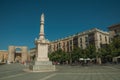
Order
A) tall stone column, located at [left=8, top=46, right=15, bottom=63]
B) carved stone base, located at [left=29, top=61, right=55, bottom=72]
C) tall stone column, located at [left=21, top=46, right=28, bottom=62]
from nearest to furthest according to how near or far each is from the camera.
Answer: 1. carved stone base, located at [left=29, top=61, right=55, bottom=72]
2. tall stone column, located at [left=8, top=46, right=15, bottom=63]
3. tall stone column, located at [left=21, top=46, right=28, bottom=62]

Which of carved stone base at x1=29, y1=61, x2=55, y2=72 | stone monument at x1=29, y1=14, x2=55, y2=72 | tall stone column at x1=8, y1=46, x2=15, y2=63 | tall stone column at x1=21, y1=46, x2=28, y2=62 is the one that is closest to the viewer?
carved stone base at x1=29, y1=61, x2=55, y2=72

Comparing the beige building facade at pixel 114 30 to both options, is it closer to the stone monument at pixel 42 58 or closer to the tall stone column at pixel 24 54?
the stone monument at pixel 42 58

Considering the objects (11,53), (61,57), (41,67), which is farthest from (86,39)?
(11,53)

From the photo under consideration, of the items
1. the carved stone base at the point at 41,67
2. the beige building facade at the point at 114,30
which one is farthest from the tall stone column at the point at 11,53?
the carved stone base at the point at 41,67

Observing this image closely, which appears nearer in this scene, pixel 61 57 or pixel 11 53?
pixel 61 57

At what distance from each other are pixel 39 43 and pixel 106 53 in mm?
36776

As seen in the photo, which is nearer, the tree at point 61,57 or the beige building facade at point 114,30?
the beige building facade at point 114,30

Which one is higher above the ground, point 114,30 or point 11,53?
point 114,30

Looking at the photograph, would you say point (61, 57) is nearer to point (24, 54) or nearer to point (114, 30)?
point (114, 30)

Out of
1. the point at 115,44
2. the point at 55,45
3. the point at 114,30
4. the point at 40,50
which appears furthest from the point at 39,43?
the point at 55,45

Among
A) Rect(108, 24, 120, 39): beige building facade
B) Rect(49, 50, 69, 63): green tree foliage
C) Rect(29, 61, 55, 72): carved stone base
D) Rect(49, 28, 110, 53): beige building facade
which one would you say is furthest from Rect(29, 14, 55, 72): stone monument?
Rect(49, 50, 69, 63): green tree foliage

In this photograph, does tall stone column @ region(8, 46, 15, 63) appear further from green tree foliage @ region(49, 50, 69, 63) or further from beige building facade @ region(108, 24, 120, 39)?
beige building facade @ region(108, 24, 120, 39)

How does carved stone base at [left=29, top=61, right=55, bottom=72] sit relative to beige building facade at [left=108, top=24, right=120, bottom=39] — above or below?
below

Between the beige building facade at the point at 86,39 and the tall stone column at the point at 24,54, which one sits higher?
the beige building facade at the point at 86,39
